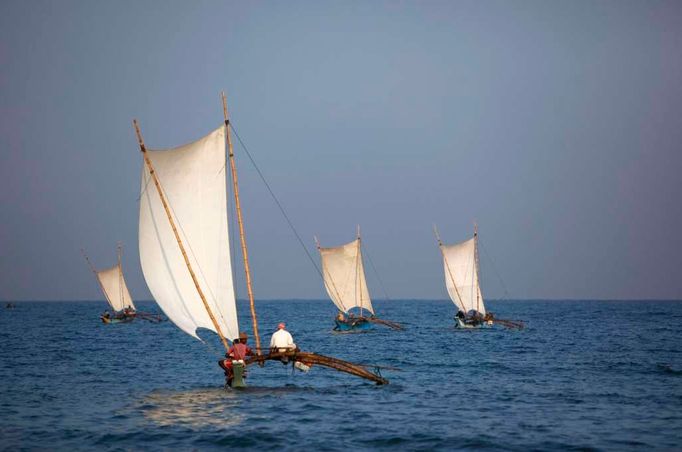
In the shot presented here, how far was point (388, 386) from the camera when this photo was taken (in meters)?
35.8

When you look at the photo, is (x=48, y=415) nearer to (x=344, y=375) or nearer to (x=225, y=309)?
(x=225, y=309)

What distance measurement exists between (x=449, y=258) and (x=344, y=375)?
44759 millimetres

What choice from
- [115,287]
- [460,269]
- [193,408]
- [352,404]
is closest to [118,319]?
[115,287]

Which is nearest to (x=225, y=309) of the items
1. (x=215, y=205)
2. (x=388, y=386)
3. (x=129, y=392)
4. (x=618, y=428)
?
(x=215, y=205)

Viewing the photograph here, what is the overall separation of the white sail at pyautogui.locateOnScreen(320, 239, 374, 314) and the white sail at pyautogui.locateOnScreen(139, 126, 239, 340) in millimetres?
51398

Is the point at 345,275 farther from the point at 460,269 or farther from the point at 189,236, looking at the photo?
the point at 189,236

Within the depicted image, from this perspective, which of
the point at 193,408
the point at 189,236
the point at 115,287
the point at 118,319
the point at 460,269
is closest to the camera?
the point at 193,408

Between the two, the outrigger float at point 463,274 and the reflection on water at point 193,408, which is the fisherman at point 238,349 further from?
the outrigger float at point 463,274

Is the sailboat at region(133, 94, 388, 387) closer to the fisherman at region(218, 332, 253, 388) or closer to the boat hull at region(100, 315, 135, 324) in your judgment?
the fisherman at region(218, 332, 253, 388)

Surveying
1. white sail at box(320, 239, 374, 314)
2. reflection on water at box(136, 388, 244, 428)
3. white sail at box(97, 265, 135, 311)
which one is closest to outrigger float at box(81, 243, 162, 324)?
white sail at box(97, 265, 135, 311)

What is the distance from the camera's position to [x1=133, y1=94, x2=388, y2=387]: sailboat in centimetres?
3144

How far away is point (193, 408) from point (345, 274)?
55170 millimetres

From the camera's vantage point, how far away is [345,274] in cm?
8394

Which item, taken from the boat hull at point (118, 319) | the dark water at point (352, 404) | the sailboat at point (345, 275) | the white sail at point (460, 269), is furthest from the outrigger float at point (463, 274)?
the boat hull at point (118, 319)
